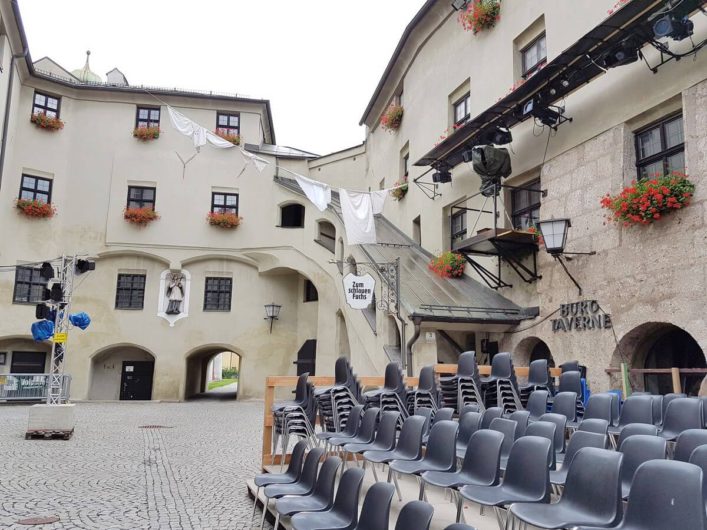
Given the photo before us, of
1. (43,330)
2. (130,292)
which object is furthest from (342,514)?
(130,292)

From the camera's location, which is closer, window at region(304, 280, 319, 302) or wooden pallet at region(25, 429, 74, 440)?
wooden pallet at region(25, 429, 74, 440)

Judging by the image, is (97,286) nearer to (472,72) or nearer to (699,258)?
(472,72)

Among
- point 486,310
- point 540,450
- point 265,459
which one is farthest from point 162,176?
point 540,450

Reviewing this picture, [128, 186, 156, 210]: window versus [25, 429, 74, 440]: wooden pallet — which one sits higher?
[128, 186, 156, 210]: window

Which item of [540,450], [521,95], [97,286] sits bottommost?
[540,450]

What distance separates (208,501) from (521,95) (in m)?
8.57

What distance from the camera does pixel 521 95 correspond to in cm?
1074

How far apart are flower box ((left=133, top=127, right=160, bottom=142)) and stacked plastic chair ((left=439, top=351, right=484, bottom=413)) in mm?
16761

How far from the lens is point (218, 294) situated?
21453 mm

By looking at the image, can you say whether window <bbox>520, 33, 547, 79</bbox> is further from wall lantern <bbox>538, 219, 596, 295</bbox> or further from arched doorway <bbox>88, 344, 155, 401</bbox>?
arched doorway <bbox>88, 344, 155, 401</bbox>

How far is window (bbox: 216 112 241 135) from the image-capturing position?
22391mm

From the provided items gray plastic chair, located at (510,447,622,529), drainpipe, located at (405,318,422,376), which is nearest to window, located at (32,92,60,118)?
drainpipe, located at (405,318,422,376)

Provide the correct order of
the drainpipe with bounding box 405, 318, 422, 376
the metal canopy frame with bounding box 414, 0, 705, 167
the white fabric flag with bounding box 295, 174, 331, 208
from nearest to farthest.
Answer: the metal canopy frame with bounding box 414, 0, 705, 167 → the drainpipe with bounding box 405, 318, 422, 376 → the white fabric flag with bounding box 295, 174, 331, 208

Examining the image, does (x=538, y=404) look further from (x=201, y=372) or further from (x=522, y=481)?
(x=201, y=372)
